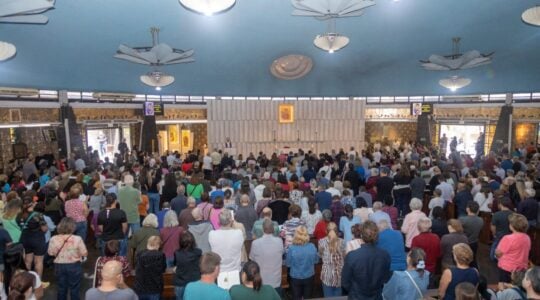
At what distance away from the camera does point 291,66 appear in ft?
53.0

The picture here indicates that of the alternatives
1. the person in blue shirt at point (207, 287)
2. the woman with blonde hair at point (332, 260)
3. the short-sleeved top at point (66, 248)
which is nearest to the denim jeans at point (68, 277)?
the short-sleeved top at point (66, 248)

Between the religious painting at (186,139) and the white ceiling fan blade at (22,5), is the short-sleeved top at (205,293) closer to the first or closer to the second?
the white ceiling fan blade at (22,5)

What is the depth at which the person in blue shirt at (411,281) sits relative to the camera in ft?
12.1

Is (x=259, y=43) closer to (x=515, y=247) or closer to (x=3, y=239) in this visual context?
(x=3, y=239)

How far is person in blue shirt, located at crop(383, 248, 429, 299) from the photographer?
3.68m

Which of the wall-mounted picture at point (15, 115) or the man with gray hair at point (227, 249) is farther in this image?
the wall-mounted picture at point (15, 115)

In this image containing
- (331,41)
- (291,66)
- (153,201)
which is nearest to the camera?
(153,201)

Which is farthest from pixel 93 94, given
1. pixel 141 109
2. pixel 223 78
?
pixel 223 78

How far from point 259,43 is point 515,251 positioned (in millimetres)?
10634

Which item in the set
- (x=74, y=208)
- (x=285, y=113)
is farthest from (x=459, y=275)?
(x=285, y=113)

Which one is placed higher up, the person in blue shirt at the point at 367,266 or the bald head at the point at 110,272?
the bald head at the point at 110,272

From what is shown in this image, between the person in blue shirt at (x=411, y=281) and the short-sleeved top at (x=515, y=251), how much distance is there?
195 centimetres

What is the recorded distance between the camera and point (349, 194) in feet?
24.0

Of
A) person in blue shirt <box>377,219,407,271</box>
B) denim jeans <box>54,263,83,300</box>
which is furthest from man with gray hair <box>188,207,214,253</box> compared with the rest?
person in blue shirt <box>377,219,407,271</box>
